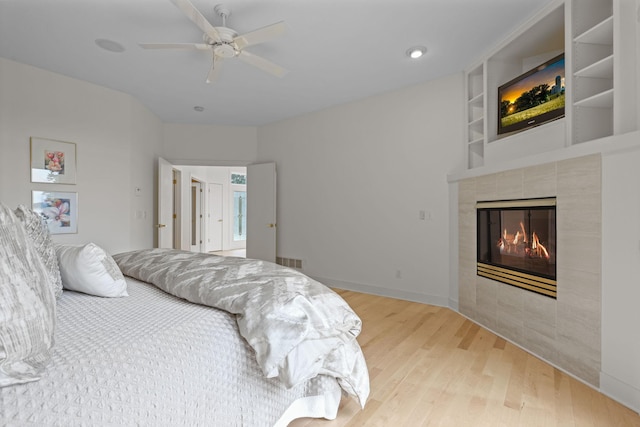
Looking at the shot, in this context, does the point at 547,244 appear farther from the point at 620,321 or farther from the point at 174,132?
the point at 174,132

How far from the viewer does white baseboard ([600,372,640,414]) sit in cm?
170

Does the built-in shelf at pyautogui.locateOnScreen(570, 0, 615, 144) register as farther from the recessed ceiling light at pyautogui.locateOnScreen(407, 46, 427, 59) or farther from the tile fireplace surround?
the recessed ceiling light at pyautogui.locateOnScreen(407, 46, 427, 59)

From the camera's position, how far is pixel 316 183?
4828 mm

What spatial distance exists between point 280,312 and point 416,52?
2865mm

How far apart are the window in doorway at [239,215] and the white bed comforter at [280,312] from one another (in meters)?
7.40

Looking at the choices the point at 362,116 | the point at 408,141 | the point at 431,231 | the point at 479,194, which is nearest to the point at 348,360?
the point at 479,194

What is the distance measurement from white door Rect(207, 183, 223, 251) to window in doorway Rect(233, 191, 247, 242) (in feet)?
1.86

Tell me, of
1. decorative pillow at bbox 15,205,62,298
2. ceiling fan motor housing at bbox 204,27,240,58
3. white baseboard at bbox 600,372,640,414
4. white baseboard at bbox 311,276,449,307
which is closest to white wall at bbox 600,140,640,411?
white baseboard at bbox 600,372,640,414

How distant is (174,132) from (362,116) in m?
3.18

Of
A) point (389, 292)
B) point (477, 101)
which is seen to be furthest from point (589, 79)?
point (389, 292)

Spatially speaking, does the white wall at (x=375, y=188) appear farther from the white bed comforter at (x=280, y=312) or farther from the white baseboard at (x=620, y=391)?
the white bed comforter at (x=280, y=312)

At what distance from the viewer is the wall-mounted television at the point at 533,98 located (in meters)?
2.45

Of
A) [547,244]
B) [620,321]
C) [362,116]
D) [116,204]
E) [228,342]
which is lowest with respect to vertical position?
[620,321]

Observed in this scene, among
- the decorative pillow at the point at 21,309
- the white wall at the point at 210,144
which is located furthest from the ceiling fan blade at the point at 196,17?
the white wall at the point at 210,144
